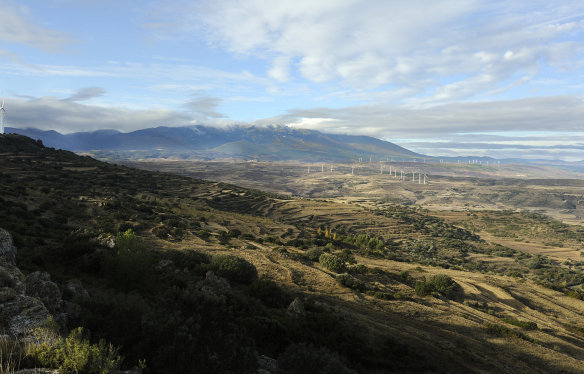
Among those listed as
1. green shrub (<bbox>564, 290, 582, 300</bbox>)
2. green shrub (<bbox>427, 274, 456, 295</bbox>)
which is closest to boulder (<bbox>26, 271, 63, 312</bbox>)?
green shrub (<bbox>427, 274, 456, 295</bbox>)

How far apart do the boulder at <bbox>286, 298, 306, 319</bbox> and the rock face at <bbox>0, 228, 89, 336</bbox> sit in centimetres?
846

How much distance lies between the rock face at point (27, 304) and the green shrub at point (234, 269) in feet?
27.2

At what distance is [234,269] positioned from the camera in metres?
18.1

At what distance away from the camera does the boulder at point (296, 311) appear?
46.2ft

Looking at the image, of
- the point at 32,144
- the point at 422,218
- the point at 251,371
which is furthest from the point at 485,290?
the point at 32,144

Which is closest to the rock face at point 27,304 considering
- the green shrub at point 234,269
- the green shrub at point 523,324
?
the green shrub at point 234,269

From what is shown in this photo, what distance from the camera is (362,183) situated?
197 meters

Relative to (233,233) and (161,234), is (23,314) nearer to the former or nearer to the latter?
(161,234)

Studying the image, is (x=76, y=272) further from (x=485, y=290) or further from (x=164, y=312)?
(x=485, y=290)

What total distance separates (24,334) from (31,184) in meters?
47.9

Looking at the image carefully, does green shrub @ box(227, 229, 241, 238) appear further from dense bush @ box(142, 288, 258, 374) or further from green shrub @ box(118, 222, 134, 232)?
dense bush @ box(142, 288, 258, 374)

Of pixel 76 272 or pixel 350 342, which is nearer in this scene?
pixel 350 342

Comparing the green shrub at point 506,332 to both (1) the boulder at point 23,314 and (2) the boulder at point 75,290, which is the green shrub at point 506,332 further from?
(1) the boulder at point 23,314

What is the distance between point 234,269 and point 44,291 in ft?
33.6
